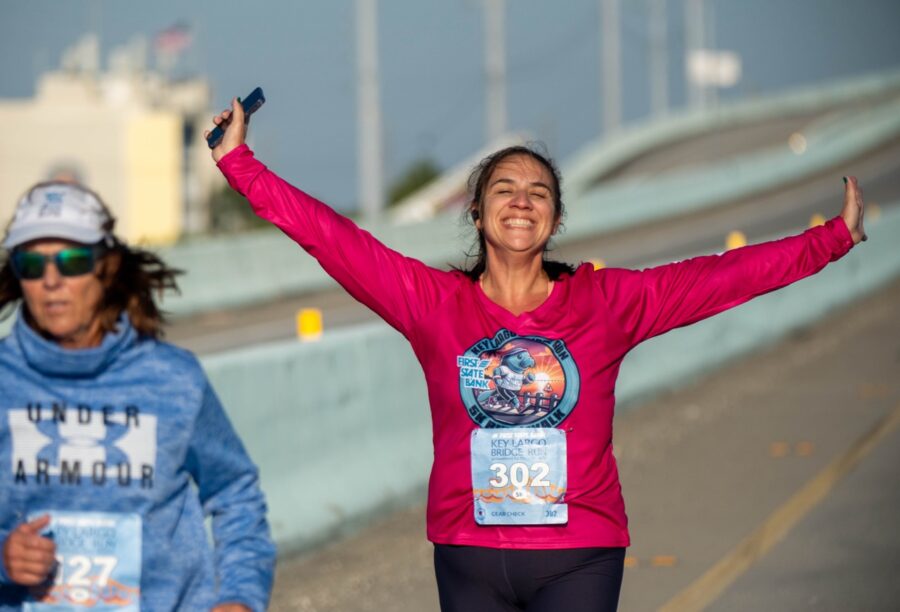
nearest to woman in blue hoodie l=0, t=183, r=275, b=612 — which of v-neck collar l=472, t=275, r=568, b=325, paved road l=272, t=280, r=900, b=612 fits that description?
v-neck collar l=472, t=275, r=568, b=325

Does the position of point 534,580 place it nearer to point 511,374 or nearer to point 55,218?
point 511,374

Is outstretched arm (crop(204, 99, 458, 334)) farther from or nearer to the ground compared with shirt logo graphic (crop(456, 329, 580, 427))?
farther from the ground

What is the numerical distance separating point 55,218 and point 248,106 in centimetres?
91

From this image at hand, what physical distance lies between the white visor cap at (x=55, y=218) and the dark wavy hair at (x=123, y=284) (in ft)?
0.10

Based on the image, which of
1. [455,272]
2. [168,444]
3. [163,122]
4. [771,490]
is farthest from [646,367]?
[163,122]

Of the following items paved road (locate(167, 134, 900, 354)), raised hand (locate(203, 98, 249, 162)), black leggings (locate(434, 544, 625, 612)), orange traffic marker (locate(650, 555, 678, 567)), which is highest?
paved road (locate(167, 134, 900, 354))

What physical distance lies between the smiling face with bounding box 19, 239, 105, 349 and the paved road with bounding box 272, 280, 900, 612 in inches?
185

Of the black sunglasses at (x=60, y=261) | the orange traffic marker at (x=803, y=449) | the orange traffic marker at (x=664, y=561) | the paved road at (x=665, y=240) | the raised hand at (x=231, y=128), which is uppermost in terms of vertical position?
the paved road at (x=665, y=240)

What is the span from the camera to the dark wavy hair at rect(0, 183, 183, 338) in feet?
12.6

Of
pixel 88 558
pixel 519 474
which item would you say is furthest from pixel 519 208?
pixel 88 558

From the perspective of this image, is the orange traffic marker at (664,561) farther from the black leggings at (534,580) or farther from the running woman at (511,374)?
the black leggings at (534,580)

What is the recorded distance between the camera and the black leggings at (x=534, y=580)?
4.59 metres

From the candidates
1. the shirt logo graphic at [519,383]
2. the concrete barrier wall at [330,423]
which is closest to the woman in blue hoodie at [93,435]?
the shirt logo graphic at [519,383]

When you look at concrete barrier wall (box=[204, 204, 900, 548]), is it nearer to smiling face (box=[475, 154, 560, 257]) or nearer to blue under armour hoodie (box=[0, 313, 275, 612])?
smiling face (box=[475, 154, 560, 257])
